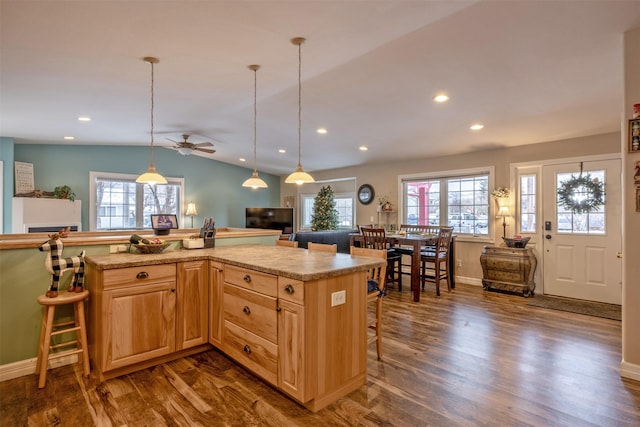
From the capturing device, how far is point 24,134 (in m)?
4.98

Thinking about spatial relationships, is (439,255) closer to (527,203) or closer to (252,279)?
(527,203)

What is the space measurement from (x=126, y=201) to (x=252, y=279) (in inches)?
238

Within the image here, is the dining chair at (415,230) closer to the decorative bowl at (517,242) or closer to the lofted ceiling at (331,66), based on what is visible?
the decorative bowl at (517,242)

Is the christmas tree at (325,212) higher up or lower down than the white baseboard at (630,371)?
higher up

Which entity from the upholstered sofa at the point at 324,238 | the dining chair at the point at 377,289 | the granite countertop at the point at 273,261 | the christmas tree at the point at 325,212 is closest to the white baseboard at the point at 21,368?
the granite countertop at the point at 273,261

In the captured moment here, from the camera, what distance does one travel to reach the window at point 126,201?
6523 millimetres

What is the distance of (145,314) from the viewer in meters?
2.44

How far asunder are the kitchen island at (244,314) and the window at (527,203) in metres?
3.82

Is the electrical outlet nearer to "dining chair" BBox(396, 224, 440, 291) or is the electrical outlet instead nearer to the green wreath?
"dining chair" BBox(396, 224, 440, 291)

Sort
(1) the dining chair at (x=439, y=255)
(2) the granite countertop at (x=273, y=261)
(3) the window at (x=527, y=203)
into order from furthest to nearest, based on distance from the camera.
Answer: (3) the window at (x=527, y=203)
(1) the dining chair at (x=439, y=255)
(2) the granite countertop at (x=273, y=261)

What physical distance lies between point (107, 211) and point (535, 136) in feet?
25.9

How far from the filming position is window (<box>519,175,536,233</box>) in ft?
16.0

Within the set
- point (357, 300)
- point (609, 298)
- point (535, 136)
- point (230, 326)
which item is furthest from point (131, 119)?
point (609, 298)

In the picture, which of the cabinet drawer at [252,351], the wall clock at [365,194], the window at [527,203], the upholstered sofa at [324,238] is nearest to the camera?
the cabinet drawer at [252,351]
